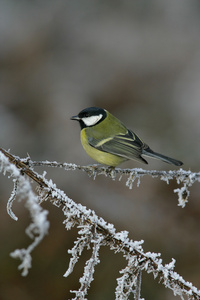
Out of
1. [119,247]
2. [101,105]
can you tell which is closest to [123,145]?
[119,247]

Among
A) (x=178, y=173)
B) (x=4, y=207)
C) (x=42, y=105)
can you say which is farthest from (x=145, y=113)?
(x=178, y=173)

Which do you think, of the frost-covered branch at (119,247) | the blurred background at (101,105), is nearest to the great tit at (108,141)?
the frost-covered branch at (119,247)

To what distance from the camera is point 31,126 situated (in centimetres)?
721

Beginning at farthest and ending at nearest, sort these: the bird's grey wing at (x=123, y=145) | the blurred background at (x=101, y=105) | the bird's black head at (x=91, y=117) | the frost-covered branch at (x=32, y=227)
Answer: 1. the blurred background at (x=101, y=105)
2. the bird's black head at (x=91, y=117)
3. the bird's grey wing at (x=123, y=145)
4. the frost-covered branch at (x=32, y=227)

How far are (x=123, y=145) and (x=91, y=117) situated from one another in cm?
54

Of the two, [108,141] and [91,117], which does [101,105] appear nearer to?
[91,117]

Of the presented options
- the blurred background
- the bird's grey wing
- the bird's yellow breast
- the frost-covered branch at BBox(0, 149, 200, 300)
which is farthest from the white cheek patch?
the frost-covered branch at BBox(0, 149, 200, 300)

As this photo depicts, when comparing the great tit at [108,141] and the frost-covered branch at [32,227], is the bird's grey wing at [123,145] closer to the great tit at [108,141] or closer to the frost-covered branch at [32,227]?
the great tit at [108,141]

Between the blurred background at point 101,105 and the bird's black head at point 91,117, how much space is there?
1967mm

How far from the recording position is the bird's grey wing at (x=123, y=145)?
332 cm

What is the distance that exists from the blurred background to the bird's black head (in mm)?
1967

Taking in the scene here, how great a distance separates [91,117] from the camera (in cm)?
376

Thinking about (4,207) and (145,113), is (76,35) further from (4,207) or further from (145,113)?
(4,207)

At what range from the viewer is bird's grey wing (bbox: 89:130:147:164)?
3320 mm
